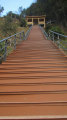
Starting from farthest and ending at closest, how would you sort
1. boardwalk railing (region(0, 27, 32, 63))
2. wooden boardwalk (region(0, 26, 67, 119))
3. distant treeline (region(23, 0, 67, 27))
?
distant treeline (region(23, 0, 67, 27))
boardwalk railing (region(0, 27, 32, 63))
wooden boardwalk (region(0, 26, 67, 119))

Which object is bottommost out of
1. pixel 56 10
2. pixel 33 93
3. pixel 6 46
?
pixel 33 93

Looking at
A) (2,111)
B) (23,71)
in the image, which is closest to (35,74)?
(23,71)

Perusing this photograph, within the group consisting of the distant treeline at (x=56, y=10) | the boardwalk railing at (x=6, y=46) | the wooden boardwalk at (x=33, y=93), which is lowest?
the wooden boardwalk at (x=33, y=93)

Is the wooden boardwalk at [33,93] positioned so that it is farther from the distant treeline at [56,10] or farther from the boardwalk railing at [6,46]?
the distant treeline at [56,10]

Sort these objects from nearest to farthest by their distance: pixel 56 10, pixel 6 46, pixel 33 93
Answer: pixel 33 93 → pixel 6 46 → pixel 56 10

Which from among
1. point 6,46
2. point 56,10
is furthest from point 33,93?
point 56,10

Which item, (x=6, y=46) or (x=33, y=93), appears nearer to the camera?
(x=33, y=93)

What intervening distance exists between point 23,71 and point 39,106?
4.62 feet

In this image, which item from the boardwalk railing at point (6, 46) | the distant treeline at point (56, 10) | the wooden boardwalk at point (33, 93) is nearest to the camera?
the wooden boardwalk at point (33, 93)

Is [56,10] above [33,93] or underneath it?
above

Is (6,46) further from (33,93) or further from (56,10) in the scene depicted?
(56,10)

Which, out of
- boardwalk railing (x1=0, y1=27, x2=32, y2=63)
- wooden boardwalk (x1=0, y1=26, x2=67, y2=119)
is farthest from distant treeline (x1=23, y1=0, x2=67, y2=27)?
→ wooden boardwalk (x1=0, y1=26, x2=67, y2=119)

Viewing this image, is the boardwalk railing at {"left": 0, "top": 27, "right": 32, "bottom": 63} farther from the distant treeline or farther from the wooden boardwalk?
the distant treeline

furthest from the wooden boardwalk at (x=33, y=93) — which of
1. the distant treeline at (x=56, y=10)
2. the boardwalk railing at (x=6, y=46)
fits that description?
the distant treeline at (x=56, y=10)
